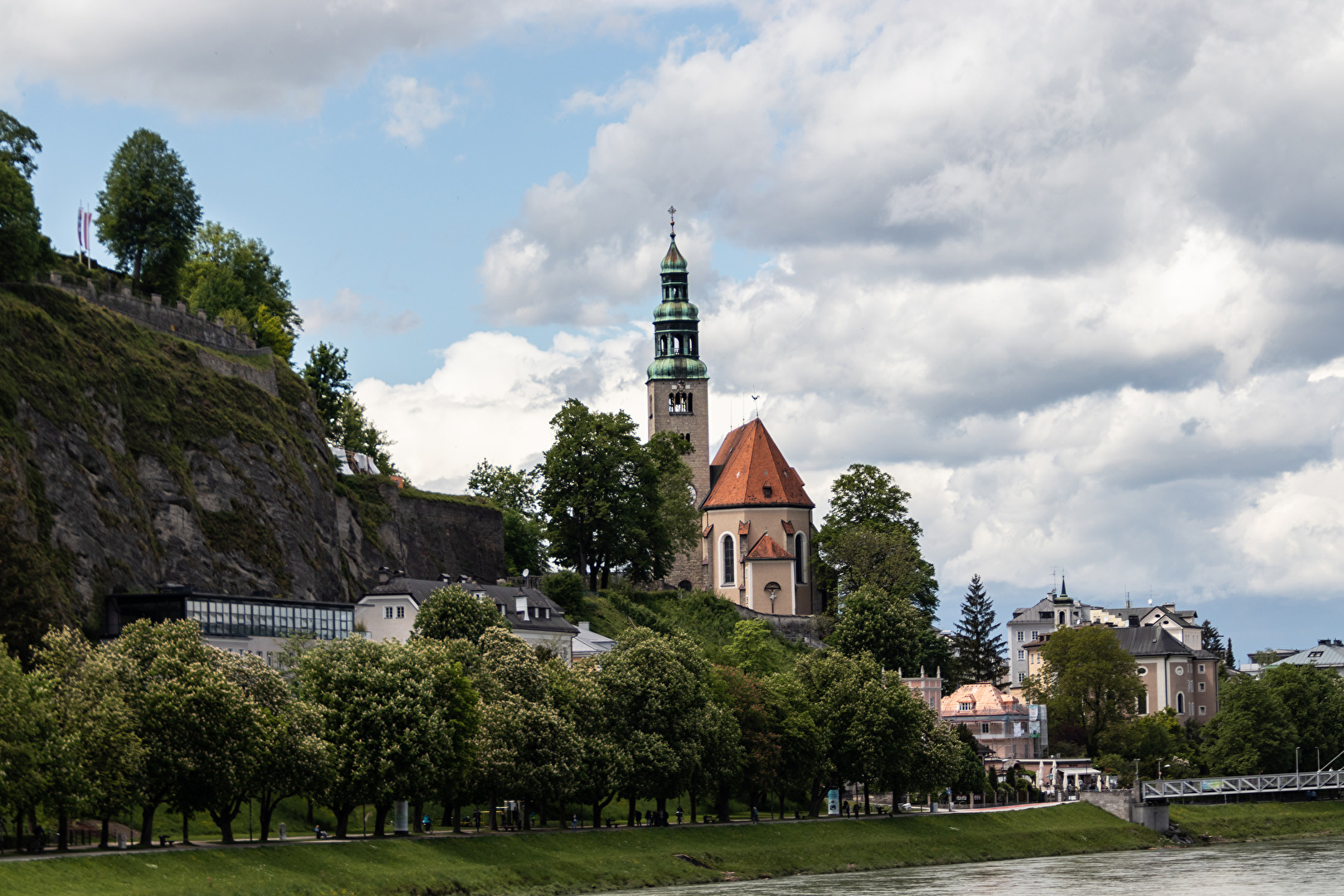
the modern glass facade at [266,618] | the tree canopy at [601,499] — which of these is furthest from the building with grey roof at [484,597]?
the tree canopy at [601,499]

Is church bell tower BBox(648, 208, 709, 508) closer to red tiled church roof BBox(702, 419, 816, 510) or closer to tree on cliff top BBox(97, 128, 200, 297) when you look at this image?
red tiled church roof BBox(702, 419, 816, 510)

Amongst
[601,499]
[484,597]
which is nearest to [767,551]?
[601,499]

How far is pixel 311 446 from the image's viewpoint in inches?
4500

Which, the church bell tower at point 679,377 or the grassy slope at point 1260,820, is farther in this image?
the church bell tower at point 679,377

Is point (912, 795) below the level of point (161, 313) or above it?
below

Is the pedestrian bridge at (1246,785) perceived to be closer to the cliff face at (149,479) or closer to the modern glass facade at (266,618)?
the cliff face at (149,479)

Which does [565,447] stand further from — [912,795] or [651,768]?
[651,768]

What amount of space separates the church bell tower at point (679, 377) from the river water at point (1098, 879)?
246ft

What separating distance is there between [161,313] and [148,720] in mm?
47854

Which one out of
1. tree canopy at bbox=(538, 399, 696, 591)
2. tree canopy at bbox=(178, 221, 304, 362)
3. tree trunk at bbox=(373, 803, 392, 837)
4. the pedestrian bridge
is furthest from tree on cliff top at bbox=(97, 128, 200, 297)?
the pedestrian bridge

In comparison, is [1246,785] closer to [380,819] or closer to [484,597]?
[484,597]

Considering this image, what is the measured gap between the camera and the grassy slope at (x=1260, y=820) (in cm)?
11781

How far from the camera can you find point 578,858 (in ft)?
250

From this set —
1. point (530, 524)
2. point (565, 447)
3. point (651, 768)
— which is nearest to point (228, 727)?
point (651, 768)
